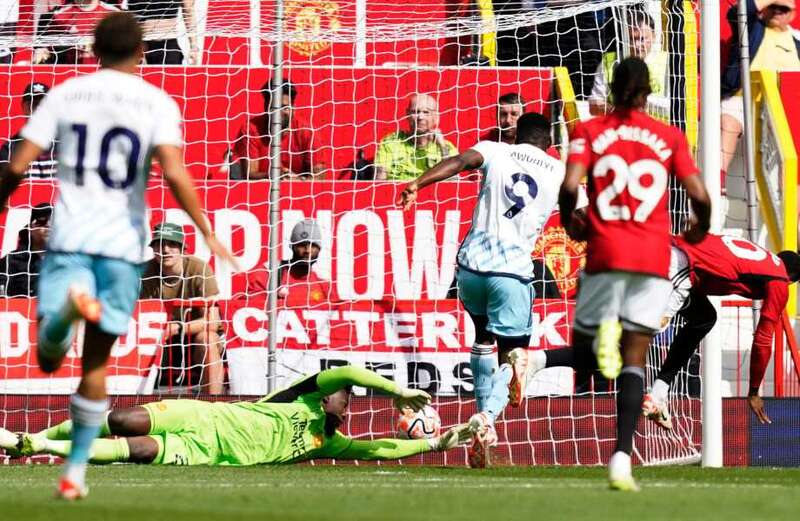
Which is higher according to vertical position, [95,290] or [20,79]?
[20,79]

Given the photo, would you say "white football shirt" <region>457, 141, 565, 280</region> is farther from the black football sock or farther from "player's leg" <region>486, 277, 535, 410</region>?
the black football sock

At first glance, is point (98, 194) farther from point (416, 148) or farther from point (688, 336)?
point (416, 148)

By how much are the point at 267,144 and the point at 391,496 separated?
722 cm

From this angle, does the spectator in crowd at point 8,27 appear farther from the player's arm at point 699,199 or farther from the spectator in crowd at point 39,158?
the player's arm at point 699,199

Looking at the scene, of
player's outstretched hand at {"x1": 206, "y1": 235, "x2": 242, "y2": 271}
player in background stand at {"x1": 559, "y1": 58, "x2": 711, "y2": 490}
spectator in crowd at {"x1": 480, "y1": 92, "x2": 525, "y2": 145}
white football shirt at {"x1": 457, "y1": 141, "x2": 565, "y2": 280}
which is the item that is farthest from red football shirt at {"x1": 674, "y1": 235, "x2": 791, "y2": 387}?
player's outstretched hand at {"x1": 206, "y1": 235, "x2": 242, "y2": 271}

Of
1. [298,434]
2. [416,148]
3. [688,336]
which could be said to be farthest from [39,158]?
[688,336]

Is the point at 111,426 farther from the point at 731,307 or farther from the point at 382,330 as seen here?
the point at 731,307

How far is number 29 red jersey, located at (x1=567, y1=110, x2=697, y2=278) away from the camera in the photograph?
7258 millimetres

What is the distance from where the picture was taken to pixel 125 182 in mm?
6449

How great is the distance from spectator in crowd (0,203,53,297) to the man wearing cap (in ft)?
5.63

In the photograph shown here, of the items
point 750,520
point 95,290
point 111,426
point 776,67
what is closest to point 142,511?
point 95,290

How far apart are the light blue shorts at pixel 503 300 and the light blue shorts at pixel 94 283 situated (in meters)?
4.04

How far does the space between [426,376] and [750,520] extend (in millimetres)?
6554

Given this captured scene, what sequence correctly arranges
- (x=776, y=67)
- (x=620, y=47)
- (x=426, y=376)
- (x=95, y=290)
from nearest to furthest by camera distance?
(x=95, y=290)
(x=426, y=376)
(x=620, y=47)
(x=776, y=67)
